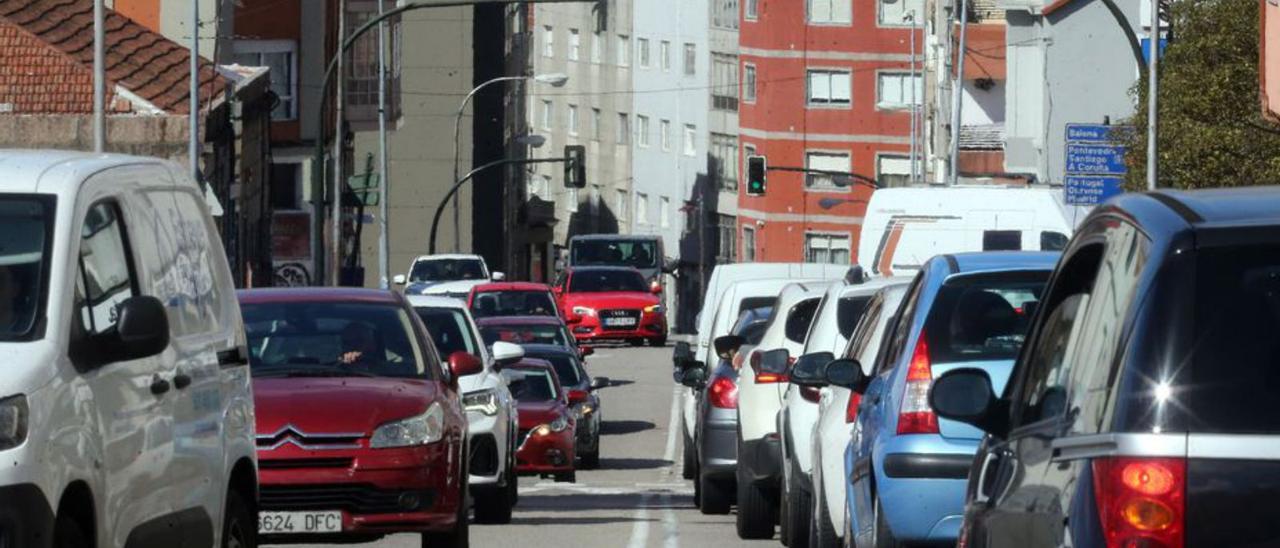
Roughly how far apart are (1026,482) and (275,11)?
56.2 meters

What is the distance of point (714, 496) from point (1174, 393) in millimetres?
13929

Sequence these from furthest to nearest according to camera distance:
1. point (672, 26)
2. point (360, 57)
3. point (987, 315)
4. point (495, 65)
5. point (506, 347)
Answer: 1. point (672, 26)
2. point (495, 65)
3. point (360, 57)
4. point (506, 347)
5. point (987, 315)

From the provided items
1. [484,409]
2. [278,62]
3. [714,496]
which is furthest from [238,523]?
[278,62]

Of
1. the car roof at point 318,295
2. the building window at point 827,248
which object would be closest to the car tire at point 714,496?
the car roof at point 318,295

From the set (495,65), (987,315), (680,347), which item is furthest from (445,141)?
(987,315)

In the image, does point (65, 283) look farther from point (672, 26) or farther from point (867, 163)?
point (672, 26)

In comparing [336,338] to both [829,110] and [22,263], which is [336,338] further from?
[829,110]

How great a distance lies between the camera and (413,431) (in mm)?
13141

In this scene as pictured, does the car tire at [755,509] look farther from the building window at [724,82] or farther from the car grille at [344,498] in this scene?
the building window at [724,82]

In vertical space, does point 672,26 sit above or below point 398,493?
above

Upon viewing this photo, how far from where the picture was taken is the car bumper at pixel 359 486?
12.9m

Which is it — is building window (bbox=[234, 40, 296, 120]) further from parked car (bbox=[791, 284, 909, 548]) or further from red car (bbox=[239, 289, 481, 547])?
parked car (bbox=[791, 284, 909, 548])

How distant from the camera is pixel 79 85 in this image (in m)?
42.4

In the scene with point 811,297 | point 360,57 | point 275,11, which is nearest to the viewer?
point 811,297
